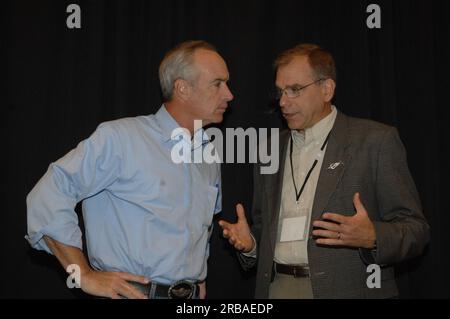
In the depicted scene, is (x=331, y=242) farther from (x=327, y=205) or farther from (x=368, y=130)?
(x=368, y=130)

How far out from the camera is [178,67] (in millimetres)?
2752

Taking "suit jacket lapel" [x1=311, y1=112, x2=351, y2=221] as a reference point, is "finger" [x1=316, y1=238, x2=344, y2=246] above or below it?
below

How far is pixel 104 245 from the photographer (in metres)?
2.37

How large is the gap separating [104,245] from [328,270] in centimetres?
103

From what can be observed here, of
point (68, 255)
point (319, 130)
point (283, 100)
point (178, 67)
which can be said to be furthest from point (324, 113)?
point (68, 255)

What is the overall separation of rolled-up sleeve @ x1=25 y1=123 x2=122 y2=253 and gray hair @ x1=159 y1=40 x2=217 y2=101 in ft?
1.52

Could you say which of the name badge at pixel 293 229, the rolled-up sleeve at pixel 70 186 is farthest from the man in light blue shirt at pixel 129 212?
the name badge at pixel 293 229

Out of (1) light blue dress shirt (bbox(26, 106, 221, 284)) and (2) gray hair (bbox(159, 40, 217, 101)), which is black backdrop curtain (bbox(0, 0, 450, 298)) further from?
(1) light blue dress shirt (bbox(26, 106, 221, 284))

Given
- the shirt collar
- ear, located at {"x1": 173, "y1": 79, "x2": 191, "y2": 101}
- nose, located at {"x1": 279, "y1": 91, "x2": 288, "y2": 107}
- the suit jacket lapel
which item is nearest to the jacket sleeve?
the suit jacket lapel

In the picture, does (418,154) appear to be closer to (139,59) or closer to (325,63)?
(325,63)

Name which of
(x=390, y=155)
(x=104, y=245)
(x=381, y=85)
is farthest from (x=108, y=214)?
(x=381, y=85)

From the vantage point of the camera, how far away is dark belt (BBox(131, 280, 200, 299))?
227 cm
